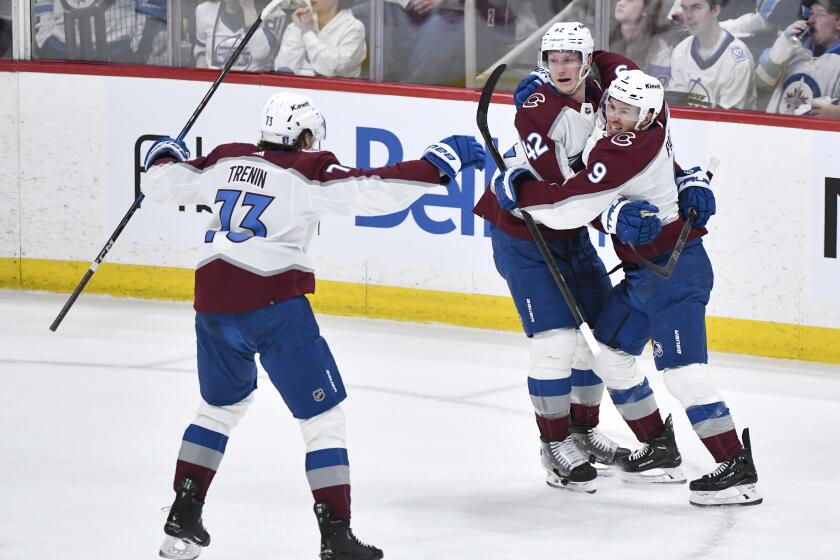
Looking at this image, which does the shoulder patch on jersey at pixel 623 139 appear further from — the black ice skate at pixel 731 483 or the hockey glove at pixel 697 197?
the black ice skate at pixel 731 483

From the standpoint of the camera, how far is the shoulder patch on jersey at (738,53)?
250 inches

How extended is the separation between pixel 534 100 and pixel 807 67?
2078 mm

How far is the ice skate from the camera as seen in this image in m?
4.85

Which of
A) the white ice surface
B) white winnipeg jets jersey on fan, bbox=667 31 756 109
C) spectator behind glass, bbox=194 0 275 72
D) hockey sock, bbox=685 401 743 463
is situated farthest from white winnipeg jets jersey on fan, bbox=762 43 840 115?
spectator behind glass, bbox=194 0 275 72

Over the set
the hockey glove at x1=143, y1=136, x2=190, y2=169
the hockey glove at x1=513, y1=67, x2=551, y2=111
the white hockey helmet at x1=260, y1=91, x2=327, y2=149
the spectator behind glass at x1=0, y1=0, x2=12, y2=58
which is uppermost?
the spectator behind glass at x1=0, y1=0, x2=12, y2=58

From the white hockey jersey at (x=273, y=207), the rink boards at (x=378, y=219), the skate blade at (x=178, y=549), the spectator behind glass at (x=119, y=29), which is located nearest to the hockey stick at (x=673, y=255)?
the white hockey jersey at (x=273, y=207)

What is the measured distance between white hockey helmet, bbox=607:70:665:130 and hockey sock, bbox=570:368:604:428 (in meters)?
0.89

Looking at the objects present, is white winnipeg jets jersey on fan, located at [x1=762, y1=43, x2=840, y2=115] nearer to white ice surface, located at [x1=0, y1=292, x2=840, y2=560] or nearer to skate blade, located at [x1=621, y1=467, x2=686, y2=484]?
white ice surface, located at [x1=0, y1=292, x2=840, y2=560]

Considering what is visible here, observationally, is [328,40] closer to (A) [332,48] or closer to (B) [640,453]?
(A) [332,48]

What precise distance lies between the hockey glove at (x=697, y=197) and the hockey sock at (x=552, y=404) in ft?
1.97

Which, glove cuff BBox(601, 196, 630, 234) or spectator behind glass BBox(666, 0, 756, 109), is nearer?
glove cuff BBox(601, 196, 630, 234)

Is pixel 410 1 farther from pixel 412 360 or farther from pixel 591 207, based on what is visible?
pixel 591 207

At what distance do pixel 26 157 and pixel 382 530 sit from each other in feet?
13.1

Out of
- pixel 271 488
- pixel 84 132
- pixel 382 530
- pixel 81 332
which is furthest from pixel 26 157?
pixel 382 530
